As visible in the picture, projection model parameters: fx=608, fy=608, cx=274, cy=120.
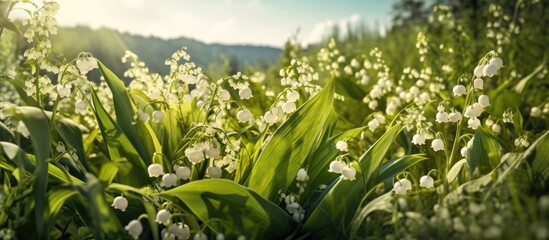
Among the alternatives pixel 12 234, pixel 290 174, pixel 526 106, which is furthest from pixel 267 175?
pixel 526 106

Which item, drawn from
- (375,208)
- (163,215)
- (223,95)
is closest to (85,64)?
(223,95)

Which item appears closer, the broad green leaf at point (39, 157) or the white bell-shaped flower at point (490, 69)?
the broad green leaf at point (39, 157)

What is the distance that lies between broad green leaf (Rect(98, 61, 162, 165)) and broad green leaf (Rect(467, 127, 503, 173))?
1.52 m

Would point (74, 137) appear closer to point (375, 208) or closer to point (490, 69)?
point (375, 208)

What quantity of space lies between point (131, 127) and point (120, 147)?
164 millimetres

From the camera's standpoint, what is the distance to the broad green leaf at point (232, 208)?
236 centimetres

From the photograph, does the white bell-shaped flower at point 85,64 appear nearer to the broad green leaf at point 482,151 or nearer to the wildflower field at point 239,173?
the wildflower field at point 239,173

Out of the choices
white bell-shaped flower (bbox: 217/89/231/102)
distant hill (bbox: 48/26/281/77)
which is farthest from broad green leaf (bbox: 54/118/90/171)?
distant hill (bbox: 48/26/281/77)

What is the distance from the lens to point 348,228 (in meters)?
2.61

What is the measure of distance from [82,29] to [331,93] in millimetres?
19716

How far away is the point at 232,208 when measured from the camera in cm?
248

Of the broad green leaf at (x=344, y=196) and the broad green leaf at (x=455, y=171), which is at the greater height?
the broad green leaf at (x=455, y=171)

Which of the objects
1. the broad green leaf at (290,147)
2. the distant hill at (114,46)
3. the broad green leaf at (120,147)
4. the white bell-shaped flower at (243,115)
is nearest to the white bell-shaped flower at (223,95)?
the white bell-shaped flower at (243,115)

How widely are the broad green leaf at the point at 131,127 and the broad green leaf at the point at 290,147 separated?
63 cm
